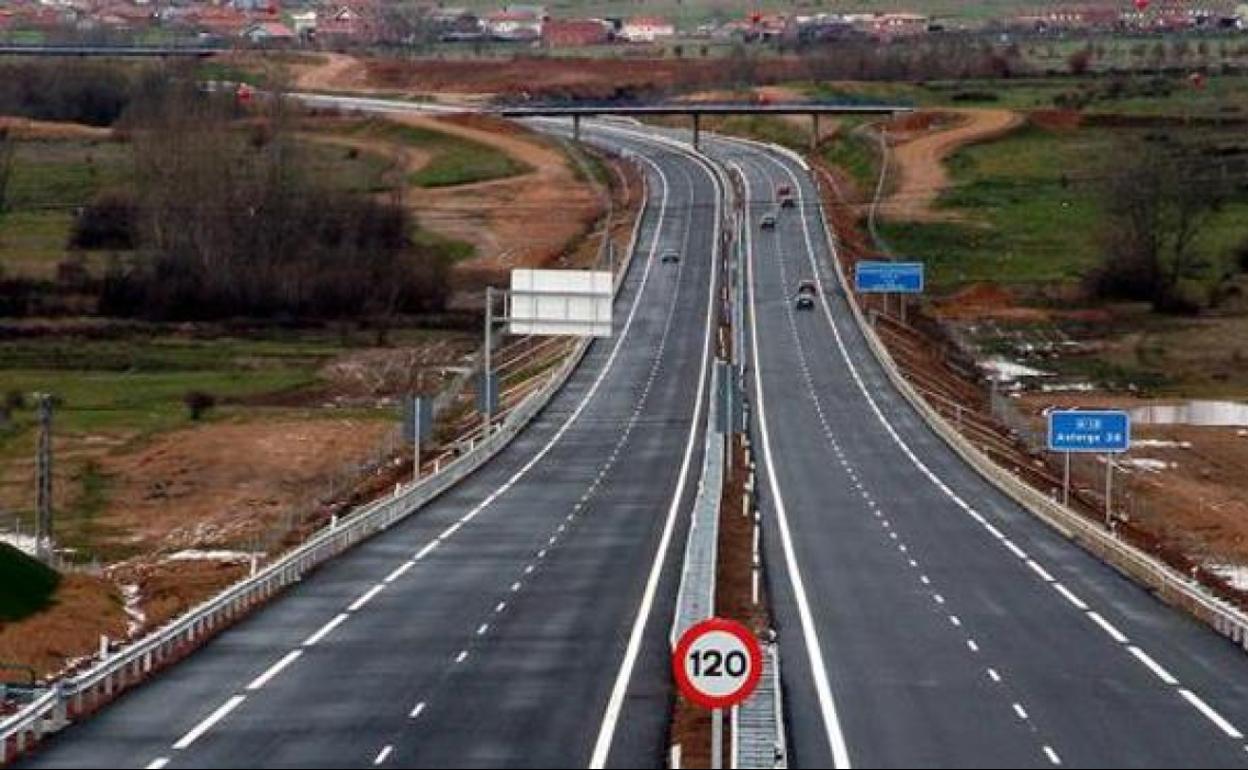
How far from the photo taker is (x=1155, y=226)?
155 m

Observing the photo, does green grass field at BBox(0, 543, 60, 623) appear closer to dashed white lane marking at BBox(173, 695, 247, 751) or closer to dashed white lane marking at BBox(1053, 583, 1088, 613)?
dashed white lane marking at BBox(173, 695, 247, 751)

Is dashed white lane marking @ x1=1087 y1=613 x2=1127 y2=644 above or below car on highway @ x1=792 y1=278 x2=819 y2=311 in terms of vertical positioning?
below

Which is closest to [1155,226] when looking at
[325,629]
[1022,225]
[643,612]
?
[1022,225]

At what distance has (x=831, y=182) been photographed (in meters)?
196

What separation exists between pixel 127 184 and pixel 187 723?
5580 inches

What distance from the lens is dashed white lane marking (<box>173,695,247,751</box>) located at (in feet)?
121

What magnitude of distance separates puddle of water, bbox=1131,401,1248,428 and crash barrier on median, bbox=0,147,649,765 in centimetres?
3194

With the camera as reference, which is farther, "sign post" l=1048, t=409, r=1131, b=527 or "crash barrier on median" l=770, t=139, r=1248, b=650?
"sign post" l=1048, t=409, r=1131, b=527

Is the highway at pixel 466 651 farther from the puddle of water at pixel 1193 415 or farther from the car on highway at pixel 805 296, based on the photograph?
the car on highway at pixel 805 296

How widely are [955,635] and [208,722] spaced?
1580 cm

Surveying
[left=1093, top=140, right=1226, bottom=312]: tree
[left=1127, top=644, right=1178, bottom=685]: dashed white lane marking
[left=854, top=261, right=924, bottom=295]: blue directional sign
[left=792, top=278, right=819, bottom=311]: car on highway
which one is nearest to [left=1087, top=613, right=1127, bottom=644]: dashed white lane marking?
[left=1127, top=644, right=1178, bottom=685]: dashed white lane marking

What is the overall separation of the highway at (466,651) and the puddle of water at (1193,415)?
27.1 metres

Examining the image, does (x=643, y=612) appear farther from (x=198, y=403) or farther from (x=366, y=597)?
(x=198, y=403)

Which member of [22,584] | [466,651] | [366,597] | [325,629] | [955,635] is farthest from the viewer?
[22,584]
